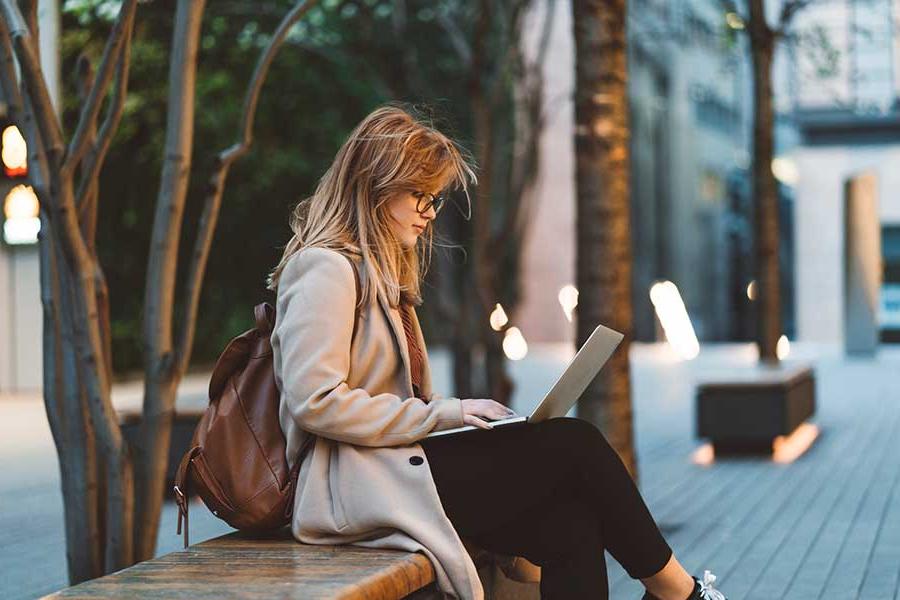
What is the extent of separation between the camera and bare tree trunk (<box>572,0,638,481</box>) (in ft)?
24.8

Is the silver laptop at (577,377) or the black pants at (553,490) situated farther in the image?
the black pants at (553,490)

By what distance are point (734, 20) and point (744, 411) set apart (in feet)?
16.0

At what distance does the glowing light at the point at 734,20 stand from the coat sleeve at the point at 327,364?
10.9 m

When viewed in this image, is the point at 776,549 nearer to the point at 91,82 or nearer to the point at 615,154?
the point at 615,154

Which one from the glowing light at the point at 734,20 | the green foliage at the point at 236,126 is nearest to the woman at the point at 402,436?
the glowing light at the point at 734,20

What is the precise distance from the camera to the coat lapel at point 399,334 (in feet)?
12.7

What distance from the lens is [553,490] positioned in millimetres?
3959

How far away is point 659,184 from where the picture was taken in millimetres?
40469

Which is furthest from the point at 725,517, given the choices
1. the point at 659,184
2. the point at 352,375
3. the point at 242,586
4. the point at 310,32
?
the point at 659,184

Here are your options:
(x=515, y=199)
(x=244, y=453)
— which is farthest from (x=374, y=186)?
(x=515, y=199)

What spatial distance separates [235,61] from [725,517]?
15710 mm

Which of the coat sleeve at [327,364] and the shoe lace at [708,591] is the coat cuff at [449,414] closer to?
the coat sleeve at [327,364]

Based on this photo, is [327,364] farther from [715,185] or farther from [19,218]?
[715,185]

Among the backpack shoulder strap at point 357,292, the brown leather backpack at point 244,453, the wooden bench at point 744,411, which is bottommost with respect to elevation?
the wooden bench at point 744,411
